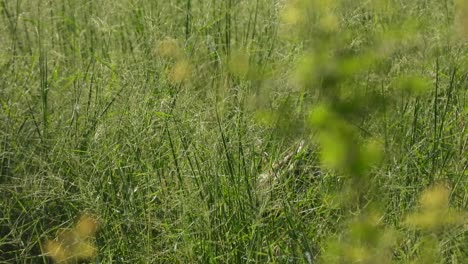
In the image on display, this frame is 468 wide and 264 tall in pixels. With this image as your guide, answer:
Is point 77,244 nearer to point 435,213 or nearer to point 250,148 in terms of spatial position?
point 250,148

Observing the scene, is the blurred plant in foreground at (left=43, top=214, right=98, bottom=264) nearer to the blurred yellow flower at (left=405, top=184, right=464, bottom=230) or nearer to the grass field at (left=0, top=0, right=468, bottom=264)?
the grass field at (left=0, top=0, right=468, bottom=264)

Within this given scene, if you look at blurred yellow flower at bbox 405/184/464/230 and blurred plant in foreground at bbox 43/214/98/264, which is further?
blurred plant in foreground at bbox 43/214/98/264

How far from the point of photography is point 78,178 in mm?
2377

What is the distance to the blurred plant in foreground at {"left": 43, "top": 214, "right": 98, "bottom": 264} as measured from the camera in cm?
231

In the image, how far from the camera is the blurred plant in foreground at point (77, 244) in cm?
231

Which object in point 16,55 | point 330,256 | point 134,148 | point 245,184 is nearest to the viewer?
point 330,256

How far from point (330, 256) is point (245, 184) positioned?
1.03 ft

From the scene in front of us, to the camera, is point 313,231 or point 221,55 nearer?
point 313,231

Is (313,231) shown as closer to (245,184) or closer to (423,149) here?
(245,184)

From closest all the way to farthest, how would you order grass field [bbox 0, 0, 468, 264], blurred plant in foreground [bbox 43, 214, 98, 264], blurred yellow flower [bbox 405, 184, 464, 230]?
blurred yellow flower [bbox 405, 184, 464, 230]
grass field [bbox 0, 0, 468, 264]
blurred plant in foreground [bbox 43, 214, 98, 264]

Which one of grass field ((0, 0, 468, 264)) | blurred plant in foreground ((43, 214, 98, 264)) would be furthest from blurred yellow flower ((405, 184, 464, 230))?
blurred plant in foreground ((43, 214, 98, 264))

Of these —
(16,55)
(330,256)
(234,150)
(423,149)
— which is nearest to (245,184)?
(234,150)

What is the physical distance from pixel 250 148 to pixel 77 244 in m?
0.47

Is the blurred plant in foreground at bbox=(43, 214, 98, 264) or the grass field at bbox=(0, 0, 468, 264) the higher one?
the grass field at bbox=(0, 0, 468, 264)
